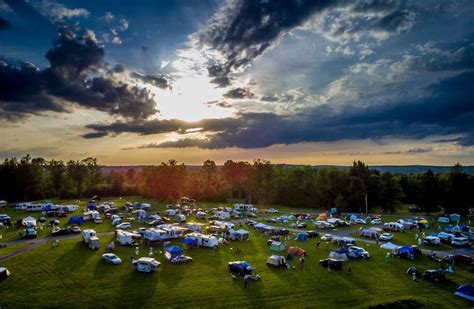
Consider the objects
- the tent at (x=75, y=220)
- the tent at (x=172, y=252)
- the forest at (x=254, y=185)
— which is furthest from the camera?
the forest at (x=254, y=185)

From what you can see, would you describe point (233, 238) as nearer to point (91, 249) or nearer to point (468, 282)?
point (91, 249)

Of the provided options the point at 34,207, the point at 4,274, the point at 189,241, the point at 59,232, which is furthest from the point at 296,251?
the point at 34,207

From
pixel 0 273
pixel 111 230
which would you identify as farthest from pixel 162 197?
pixel 0 273

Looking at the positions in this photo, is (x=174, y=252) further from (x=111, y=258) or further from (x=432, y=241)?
(x=432, y=241)

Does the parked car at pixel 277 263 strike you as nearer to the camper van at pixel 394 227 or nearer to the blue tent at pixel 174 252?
the blue tent at pixel 174 252

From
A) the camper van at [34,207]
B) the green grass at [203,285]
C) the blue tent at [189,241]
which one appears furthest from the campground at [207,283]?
the camper van at [34,207]

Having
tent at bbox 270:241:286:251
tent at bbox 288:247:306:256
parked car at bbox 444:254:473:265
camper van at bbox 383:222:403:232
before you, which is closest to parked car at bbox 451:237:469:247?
parked car at bbox 444:254:473:265
